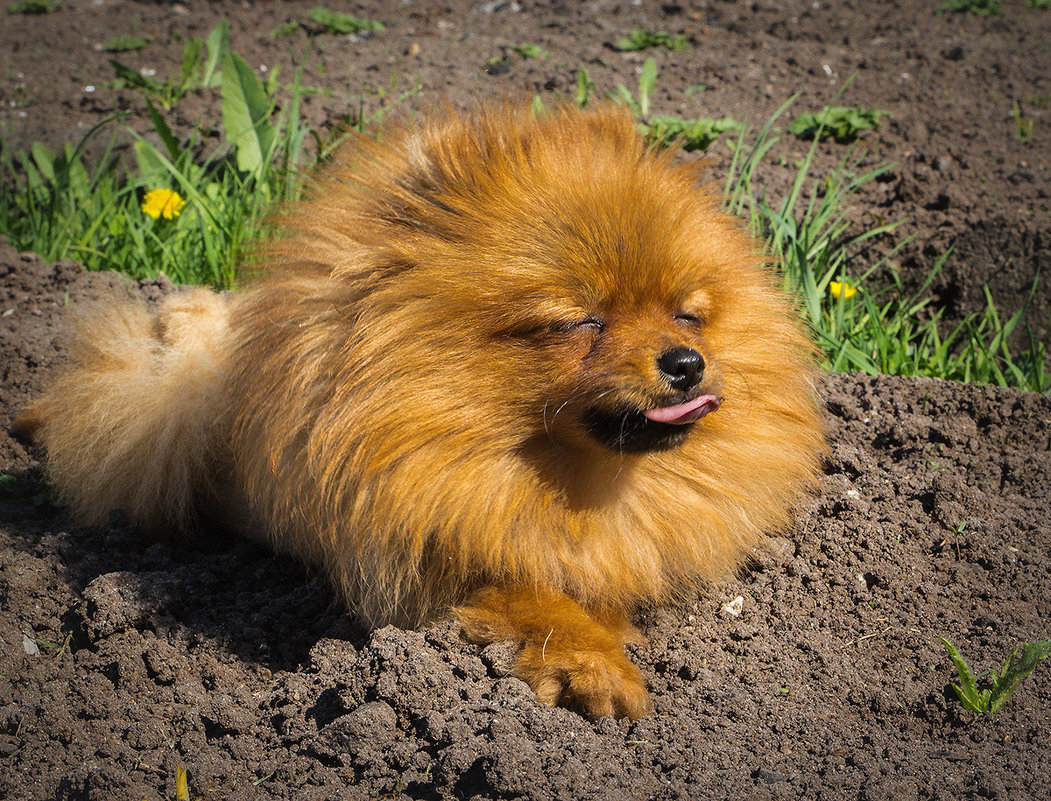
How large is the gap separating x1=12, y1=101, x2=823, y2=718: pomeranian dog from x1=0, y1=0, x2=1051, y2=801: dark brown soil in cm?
19

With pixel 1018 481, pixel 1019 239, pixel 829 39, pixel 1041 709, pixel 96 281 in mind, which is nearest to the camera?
pixel 1041 709

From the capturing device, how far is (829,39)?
20.6 feet

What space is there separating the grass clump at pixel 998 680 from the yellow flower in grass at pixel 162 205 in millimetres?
4081

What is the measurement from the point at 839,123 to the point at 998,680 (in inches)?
141

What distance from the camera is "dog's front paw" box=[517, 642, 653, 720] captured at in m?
2.33

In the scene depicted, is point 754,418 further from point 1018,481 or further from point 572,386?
point 1018,481

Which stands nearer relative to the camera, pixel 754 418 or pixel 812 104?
pixel 754 418

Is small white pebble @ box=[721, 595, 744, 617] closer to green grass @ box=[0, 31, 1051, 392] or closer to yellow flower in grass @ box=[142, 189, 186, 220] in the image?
green grass @ box=[0, 31, 1051, 392]

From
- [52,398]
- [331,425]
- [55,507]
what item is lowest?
[55,507]

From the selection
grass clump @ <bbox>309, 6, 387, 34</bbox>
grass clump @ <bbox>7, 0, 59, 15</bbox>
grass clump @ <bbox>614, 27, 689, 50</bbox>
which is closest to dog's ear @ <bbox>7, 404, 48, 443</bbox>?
grass clump @ <bbox>309, 6, 387, 34</bbox>

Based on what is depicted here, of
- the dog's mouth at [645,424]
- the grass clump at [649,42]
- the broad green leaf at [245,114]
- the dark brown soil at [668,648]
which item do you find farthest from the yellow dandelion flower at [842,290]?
the broad green leaf at [245,114]

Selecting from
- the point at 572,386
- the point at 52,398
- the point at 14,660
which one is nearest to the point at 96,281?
the point at 52,398

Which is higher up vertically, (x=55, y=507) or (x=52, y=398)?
(x=52, y=398)

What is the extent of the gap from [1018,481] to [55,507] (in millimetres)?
3354
